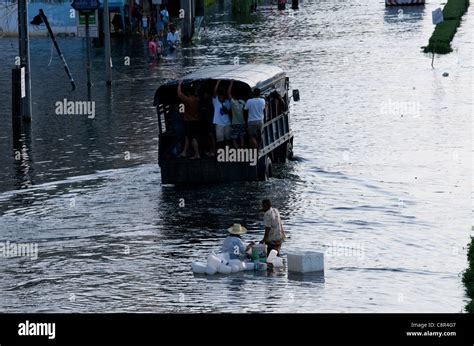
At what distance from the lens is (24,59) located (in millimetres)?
40906

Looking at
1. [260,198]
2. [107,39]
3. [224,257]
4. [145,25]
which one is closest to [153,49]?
[145,25]

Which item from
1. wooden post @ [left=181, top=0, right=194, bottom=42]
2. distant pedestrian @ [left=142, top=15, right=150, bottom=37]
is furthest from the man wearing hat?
distant pedestrian @ [left=142, top=15, right=150, bottom=37]

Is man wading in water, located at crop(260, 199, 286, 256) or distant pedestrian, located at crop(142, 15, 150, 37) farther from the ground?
distant pedestrian, located at crop(142, 15, 150, 37)

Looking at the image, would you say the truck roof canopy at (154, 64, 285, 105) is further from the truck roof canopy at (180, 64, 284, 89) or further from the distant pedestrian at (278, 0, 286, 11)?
the distant pedestrian at (278, 0, 286, 11)

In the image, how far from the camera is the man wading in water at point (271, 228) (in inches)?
906

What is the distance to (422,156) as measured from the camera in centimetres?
3475

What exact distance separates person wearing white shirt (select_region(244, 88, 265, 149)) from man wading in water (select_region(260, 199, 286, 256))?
Answer: 23.4 feet

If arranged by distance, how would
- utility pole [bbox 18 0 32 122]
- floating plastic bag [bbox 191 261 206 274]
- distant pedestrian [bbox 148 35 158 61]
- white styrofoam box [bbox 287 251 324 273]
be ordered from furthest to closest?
distant pedestrian [bbox 148 35 158 61], utility pole [bbox 18 0 32 122], floating plastic bag [bbox 191 261 206 274], white styrofoam box [bbox 287 251 324 273]

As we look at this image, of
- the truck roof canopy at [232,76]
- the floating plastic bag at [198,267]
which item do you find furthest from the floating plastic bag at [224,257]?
the truck roof canopy at [232,76]

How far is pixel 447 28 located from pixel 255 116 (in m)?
38.1

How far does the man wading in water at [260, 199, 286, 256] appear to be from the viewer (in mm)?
23016

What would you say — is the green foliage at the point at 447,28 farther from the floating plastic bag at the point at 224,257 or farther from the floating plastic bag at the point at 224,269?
the floating plastic bag at the point at 224,269

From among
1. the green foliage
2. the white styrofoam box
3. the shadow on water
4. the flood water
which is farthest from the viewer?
the shadow on water
